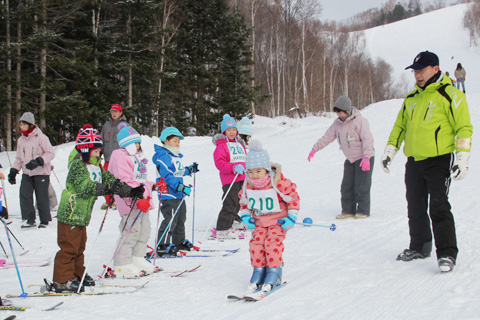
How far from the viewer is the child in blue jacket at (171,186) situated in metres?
5.29

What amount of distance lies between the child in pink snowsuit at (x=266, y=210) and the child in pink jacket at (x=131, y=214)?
45.3 inches

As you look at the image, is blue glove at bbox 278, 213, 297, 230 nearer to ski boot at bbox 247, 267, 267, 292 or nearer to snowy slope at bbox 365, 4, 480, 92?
ski boot at bbox 247, 267, 267, 292

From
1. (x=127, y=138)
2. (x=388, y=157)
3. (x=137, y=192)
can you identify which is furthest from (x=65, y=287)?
(x=388, y=157)

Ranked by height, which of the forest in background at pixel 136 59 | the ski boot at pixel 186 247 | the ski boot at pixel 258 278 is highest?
the forest in background at pixel 136 59

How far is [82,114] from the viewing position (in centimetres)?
1683

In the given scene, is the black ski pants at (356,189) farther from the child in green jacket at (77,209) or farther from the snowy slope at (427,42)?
the snowy slope at (427,42)

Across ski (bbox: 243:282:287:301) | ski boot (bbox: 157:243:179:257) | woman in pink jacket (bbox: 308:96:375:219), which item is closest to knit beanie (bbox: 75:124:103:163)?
ski boot (bbox: 157:243:179:257)

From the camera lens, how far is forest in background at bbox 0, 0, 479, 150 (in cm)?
1575

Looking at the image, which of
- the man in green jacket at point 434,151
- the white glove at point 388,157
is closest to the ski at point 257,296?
the man in green jacket at point 434,151

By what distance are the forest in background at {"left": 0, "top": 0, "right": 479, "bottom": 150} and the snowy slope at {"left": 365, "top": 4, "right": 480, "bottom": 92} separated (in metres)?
39.4

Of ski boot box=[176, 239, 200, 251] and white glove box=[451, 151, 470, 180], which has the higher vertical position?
white glove box=[451, 151, 470, 180]

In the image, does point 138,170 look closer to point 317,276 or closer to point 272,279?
point 272,279

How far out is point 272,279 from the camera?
3674 millimetres

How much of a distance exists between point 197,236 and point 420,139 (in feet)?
12.4
